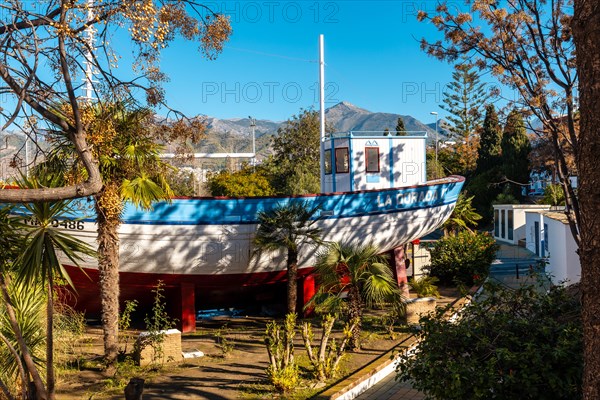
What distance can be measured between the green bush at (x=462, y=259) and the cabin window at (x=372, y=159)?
4671 millimetres

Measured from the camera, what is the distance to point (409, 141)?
1939 centimetres

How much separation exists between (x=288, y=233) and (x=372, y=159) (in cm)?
534

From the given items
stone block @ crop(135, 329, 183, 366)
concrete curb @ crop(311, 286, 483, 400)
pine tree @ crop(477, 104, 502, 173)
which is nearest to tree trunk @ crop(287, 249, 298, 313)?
concrete curb @ crop(311, 286, 483, 400)

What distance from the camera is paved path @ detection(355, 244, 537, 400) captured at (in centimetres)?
975

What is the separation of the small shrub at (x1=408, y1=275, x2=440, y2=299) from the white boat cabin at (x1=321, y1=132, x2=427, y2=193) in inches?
138

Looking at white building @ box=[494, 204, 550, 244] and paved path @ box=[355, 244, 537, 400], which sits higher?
white building @ box=[494, 204, 550, 244]

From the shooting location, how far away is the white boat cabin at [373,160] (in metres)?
18.9

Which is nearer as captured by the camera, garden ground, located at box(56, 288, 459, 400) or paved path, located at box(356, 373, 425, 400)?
paved path, located at box(356, 373, 425, 400)

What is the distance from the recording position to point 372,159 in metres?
19.1

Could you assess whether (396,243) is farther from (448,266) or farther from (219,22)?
(219,22)

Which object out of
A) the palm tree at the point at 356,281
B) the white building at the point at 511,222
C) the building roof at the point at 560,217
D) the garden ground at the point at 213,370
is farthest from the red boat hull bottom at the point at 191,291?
the white building at the point at 511,222

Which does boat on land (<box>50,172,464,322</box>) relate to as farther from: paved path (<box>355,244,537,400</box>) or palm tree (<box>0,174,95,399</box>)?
palm tree (<box>0,174,95,399</box>)

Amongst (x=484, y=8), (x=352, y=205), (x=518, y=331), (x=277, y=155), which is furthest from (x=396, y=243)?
(x=277, y=155)

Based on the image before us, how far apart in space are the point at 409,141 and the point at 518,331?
13.2 m
